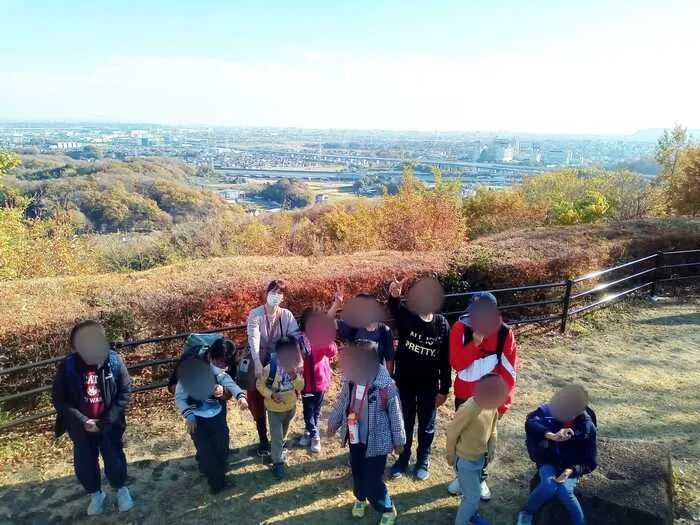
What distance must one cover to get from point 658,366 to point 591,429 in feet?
15.4

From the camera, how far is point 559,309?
857 centimetres

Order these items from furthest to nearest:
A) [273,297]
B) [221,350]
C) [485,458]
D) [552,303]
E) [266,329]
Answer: [552,303] → [266,329] → [273,297] → [221,350] → [485,458]

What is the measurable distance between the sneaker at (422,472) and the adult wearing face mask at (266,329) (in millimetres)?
1547


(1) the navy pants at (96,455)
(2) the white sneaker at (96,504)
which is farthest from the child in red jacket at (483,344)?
(2) the white sneaker at (96,504)

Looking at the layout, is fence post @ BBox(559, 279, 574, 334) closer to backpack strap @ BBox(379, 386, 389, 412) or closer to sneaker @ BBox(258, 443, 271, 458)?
backpack strap @ BBox(379, 386, 389, 412)

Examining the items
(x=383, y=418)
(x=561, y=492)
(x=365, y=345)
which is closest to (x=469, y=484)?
(x=561, y=492)

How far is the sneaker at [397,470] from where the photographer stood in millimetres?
4312

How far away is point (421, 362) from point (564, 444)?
3.88ft

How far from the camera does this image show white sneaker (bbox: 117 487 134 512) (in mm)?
3898

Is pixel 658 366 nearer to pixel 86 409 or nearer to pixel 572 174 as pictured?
pixel 86 409

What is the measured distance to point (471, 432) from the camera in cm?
329

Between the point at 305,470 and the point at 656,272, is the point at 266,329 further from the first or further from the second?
the point at 656,272

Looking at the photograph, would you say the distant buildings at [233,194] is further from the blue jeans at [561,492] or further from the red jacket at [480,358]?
the blue jeans at [561,492]

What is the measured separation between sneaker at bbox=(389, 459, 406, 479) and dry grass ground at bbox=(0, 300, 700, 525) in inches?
2.8
